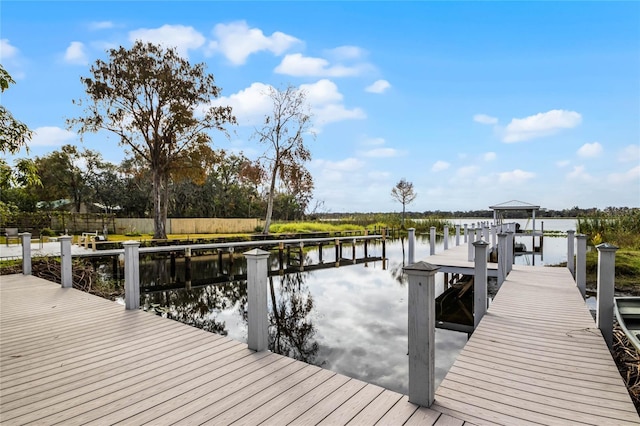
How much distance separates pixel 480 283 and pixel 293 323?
3.66m

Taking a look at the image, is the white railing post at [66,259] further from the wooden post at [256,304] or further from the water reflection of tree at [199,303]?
the wooden post at [256,304]

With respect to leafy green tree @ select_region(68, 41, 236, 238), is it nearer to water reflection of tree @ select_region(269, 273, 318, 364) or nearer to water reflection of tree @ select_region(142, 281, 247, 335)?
Answer: water reflection of tree @ select_region(142, 281, 247, 335)

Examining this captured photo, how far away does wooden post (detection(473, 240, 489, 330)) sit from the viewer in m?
4.71

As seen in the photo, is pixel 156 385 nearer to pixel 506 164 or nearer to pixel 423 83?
pixel 423 83

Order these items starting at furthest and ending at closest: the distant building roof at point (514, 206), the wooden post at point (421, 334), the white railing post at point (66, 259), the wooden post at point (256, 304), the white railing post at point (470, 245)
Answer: the distant building roof at point (514, 206), the white railing post at point (470, 245), the white railing post at point (66, 259), the wooden post at point (256, 304), the wooden post at point (421, 334)

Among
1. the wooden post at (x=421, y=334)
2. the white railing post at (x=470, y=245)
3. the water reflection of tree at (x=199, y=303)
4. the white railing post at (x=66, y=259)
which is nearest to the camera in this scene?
the wooden post at (x=421, y=334)

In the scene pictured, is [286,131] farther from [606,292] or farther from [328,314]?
[606,292]

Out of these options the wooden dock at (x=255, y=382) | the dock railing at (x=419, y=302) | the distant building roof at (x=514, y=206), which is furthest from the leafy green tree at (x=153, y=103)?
the distant building roof at (x=514, y=206)

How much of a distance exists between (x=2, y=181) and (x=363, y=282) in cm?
881

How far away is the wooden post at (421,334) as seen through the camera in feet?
7.44

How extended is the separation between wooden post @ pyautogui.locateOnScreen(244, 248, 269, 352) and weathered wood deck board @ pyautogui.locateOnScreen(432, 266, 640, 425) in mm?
1596

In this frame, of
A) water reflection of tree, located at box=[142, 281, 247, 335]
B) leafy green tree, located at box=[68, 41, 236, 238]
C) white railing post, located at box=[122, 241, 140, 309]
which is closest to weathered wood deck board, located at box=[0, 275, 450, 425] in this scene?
white railing post, located at box=[122, 241, 140, 309]

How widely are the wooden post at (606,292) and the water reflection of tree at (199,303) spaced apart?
558 cm

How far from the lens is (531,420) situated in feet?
7.00
